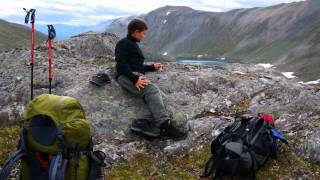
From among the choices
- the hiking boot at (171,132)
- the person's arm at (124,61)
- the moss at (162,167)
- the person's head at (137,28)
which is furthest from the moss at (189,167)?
the person's head at (137,28)

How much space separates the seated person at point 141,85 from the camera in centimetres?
1223

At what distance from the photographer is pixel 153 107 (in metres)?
12.4

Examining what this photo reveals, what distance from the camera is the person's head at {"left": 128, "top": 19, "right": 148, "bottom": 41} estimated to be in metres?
12.1

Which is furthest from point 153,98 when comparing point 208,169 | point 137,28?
point 208,169

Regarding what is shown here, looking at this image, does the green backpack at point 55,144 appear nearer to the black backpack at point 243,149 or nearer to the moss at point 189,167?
the moss at point 189,167

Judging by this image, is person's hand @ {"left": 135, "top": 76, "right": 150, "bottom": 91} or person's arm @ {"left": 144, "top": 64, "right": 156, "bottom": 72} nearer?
person's hand @ {"left": 135, "top": 76, "right": 150, "bottom": 91}

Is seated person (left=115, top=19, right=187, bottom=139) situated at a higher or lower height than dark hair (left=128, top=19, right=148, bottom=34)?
lower

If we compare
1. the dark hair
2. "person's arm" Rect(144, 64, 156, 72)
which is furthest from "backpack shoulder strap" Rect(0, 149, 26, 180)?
"person's arm" Rect(144, 64, 156, 72)

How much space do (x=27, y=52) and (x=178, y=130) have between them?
22.5ft

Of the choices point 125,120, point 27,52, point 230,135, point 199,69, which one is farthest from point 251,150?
point 27,52

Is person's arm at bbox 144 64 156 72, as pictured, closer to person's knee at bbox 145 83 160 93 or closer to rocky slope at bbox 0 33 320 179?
rocky slope at bbox 0 33 320 179

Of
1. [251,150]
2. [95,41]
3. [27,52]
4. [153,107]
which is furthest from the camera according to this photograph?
[95,41]

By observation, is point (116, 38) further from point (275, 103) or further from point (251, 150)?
point (251, 150)

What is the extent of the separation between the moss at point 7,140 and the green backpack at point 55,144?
3.78m
